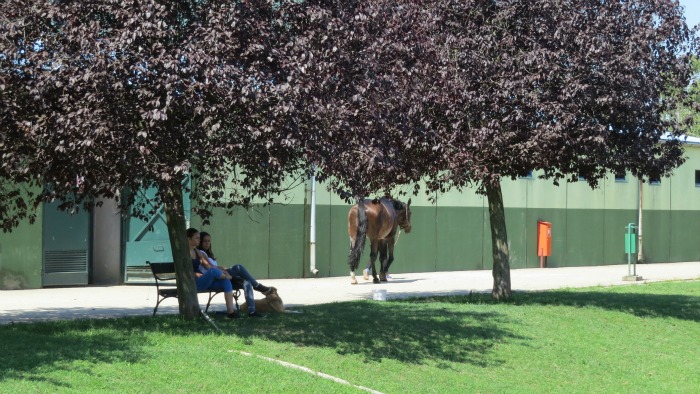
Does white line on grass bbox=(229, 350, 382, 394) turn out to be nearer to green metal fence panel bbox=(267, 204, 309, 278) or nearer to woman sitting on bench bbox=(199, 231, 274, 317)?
woman sitting on bench bbox=(199, 231, 274, 317)

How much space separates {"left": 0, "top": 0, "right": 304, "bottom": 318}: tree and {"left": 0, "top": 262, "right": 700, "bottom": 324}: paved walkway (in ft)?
12.6

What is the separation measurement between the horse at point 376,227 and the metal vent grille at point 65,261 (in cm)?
566

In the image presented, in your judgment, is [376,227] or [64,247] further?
[376,227]

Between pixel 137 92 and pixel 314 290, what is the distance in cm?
1057

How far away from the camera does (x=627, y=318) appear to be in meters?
16.9

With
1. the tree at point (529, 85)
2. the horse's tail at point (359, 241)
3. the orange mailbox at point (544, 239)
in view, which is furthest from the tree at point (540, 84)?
the orange mailbox at point (544, 239)

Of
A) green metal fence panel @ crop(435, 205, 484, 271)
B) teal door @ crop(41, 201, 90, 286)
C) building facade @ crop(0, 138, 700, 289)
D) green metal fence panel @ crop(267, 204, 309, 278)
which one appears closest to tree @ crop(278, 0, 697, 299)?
building facade @ crop(0, 138, 700, 289)

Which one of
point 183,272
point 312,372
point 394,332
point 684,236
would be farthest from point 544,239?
point 312,372

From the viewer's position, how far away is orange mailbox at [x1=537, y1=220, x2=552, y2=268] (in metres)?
31.0

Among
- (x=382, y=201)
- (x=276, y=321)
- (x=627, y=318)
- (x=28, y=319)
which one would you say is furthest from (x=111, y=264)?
(x=627, y=318)

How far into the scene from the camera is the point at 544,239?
31094 mm

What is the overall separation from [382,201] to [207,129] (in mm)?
12753

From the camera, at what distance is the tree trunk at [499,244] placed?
18078mm

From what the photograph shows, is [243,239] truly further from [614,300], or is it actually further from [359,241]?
[614,300]
